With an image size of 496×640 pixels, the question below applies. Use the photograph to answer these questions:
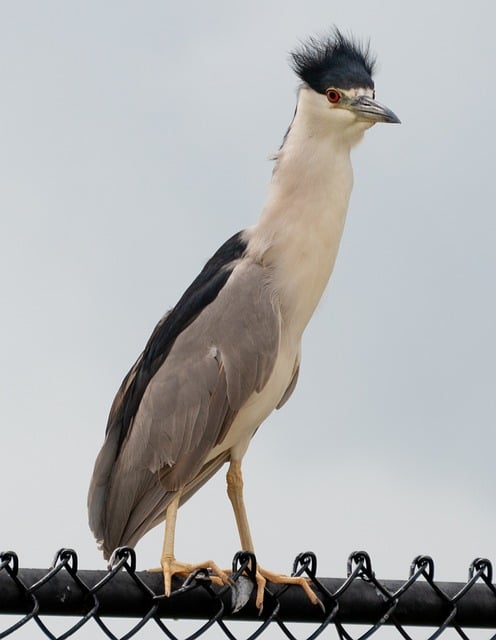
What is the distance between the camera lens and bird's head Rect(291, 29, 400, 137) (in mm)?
5336

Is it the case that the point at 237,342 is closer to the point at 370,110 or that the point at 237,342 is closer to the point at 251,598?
the point at 370,110

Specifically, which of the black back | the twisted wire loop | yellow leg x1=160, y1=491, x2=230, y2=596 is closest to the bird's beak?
the black back

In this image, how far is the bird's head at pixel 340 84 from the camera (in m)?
5.34

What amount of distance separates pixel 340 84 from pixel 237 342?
49.2 inches

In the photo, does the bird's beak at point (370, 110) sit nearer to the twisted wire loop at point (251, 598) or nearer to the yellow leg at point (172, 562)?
the yellow leg at point (172, 562)

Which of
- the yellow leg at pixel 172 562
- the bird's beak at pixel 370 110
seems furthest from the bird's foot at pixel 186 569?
the bird's beak at pixel 370 110

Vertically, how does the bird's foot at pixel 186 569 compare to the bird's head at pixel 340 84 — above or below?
below

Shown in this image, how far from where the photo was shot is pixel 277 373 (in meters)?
5.21

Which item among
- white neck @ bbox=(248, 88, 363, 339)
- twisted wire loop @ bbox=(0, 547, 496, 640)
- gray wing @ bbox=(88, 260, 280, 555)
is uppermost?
white neck @ bbox=(248, 88, 363, 339)

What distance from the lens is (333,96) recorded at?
540 cm

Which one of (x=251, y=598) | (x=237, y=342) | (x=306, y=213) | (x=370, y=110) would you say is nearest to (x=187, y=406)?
(x=237, y=342)

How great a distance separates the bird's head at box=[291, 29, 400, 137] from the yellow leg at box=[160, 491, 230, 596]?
5.77ft

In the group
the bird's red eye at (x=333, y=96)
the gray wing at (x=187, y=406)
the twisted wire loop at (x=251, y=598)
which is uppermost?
the bird's red eye at (x=333, y=96)

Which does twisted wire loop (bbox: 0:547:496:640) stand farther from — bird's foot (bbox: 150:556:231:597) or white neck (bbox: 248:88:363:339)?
white neck (bbox: 248:88:363:339)
